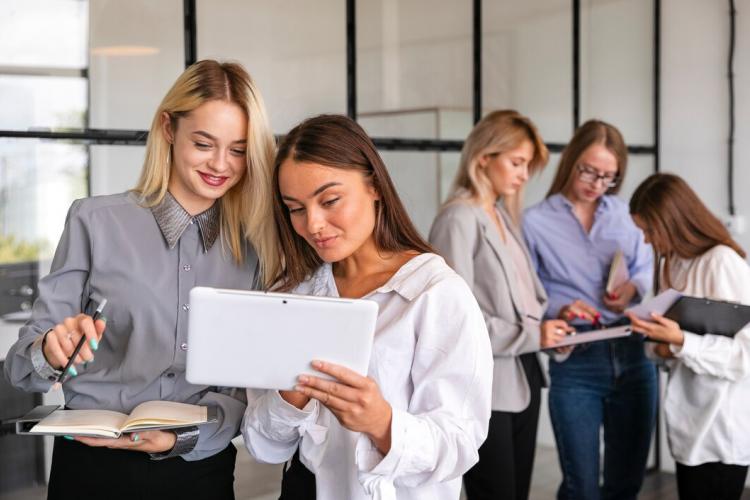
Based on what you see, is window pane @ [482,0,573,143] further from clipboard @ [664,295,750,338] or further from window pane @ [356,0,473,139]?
clipboard @ [664,295,750,338]

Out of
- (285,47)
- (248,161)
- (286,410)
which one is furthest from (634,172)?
(286,410)

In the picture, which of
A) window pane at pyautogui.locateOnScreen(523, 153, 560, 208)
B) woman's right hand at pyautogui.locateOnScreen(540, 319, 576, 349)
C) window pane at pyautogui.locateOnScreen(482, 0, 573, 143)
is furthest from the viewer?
window pane at pyautogui.locateOnScreen(523, 153, 560, 208)

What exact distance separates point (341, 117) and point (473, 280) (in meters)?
1.32

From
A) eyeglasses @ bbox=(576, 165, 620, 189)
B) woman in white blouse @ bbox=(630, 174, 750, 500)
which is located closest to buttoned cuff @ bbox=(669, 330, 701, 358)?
woman in white blouse @ bbox=(630, 174, 750, 500)

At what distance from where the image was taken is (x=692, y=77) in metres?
4.88

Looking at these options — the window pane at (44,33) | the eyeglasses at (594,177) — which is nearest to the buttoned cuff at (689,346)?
the eyeglasses at (594,177)

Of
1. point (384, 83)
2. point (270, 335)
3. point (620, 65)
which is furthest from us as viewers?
point (620, 65)

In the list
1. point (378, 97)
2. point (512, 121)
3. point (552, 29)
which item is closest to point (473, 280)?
point (512, 121)

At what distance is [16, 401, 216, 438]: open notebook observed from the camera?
1.62 m

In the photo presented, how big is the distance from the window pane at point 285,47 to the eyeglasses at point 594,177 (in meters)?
0.92

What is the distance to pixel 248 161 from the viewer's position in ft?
6.16

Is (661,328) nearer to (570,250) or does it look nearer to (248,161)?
(570,250)

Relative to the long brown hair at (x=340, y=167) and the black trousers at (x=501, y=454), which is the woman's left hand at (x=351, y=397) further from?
the black trousers at (x=501, y=454)

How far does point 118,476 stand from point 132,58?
Answer: 1469mm
